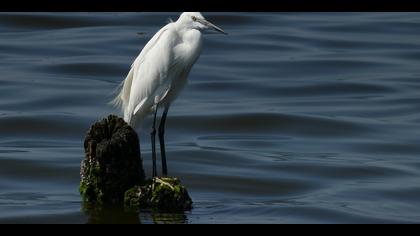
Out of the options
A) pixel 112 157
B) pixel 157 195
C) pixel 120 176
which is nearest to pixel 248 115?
pixel 157 195

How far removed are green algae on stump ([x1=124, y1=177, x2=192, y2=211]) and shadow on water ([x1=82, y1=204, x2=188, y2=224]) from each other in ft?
0.20

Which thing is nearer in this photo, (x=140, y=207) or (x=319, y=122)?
(x=140, y=207)

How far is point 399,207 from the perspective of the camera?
505 inches

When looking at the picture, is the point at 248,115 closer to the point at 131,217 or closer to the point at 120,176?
the point at 131,217

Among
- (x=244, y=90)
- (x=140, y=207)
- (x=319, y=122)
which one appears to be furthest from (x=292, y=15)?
(x=140, y=207)

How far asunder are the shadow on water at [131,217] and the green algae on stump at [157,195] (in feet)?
0.20

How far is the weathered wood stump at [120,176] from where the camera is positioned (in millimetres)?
10625

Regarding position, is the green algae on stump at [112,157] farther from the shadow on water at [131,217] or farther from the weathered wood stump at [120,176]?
the shadow on water at [131,217]

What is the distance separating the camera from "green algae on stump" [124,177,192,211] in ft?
35.5

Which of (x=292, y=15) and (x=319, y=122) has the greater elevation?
(x=292, y=15)

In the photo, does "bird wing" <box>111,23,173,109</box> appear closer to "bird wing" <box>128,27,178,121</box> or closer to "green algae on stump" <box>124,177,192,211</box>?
"bird wing" <box>128,27,178,121</box>

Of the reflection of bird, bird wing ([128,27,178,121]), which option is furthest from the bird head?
bird wing ([128,27,178,121])
